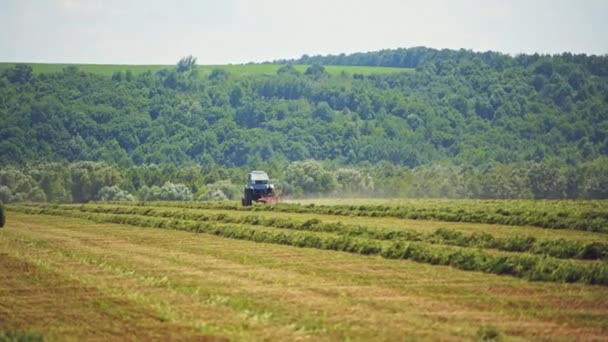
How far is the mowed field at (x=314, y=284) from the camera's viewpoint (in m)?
19.2

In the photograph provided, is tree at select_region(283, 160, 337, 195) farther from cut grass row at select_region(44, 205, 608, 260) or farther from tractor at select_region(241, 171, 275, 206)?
cut grass row at select_region(44, 205, 608, 260)

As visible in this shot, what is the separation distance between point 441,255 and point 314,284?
5739mm

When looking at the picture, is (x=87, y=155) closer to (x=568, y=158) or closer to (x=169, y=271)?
(x=568, y=158)

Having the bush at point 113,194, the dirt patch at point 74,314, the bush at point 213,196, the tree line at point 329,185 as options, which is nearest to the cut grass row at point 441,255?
the dirt patch at point 74,314

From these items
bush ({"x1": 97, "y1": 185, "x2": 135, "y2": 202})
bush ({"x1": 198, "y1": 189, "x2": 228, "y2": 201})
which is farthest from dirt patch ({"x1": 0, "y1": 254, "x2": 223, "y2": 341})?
bush ({"x1": 97, "y1": 185, "x2": 135, "y2": 202})

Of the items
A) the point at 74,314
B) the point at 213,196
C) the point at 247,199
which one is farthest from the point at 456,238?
the point at 213,196

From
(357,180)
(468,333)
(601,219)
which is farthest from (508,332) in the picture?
(357,180)

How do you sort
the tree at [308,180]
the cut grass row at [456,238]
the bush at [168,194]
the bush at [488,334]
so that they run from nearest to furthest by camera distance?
the bush at [488,334] → the cut grass row at [456,238] → the bush at [168,194] → the tree at [308,180]

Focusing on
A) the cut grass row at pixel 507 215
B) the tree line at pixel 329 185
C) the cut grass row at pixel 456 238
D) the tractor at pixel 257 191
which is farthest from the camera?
the tree line at pixel 329 185

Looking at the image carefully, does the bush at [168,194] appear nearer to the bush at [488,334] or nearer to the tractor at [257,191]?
the tractor at [257,191]

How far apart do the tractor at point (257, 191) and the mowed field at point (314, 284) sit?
29.2 m

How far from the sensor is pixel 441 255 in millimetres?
29500

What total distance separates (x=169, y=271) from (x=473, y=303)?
865 centimetres

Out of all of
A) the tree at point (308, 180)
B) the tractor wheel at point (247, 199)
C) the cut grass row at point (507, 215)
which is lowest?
the tree at point (308, 180)
